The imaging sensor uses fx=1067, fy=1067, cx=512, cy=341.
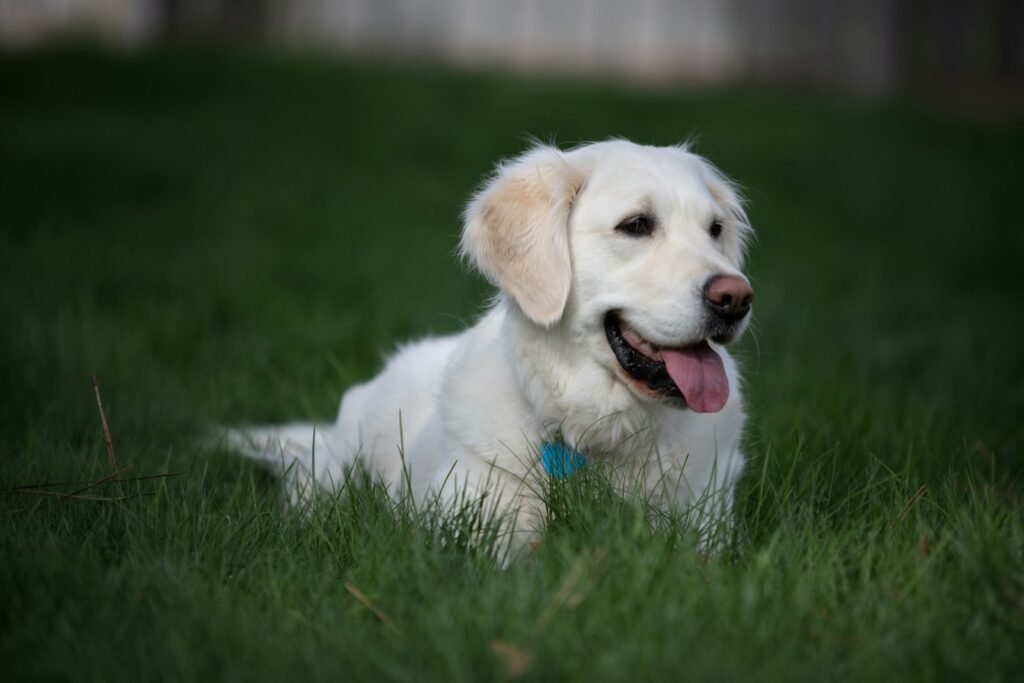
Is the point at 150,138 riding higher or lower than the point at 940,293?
higher

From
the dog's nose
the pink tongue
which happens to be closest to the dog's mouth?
the pink tongue

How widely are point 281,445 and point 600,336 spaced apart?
1413 millimetres

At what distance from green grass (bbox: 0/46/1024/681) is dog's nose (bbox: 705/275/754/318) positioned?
496 millimetres

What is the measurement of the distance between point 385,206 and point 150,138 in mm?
2502

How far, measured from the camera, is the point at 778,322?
6.51 metres

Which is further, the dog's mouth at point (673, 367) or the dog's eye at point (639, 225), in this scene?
the dog's eye at point (639, 225)

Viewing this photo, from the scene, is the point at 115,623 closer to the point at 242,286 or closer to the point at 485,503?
the point at 485,503

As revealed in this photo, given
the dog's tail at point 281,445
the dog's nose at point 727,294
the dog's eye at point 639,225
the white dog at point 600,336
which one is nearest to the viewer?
the dog's nose at point 727,294

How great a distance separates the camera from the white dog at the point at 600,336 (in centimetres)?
295

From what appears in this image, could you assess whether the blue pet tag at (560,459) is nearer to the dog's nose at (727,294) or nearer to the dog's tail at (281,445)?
the dog's nose at (727,294)

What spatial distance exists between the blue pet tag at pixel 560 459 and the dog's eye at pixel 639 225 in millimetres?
648

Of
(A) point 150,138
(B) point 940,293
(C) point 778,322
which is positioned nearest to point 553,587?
(C) point 778,322

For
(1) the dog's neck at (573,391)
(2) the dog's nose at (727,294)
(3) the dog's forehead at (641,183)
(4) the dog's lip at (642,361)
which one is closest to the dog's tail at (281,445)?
(1) the dog's neck at (573,391)

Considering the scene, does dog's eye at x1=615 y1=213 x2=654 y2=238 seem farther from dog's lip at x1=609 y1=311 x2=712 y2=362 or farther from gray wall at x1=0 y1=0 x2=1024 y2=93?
gray wall at x1=0 y1=0 x2=1024 y2=93
